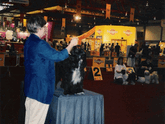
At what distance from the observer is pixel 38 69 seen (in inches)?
68.6

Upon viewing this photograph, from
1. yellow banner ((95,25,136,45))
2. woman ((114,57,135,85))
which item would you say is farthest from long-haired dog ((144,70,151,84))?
yellow banner ((95,25,136,45))

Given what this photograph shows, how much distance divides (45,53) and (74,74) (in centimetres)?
81

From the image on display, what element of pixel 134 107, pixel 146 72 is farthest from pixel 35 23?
pixel 146 72

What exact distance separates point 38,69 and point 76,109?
0.77m

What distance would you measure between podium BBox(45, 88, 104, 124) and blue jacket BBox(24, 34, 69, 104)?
16.8 inches

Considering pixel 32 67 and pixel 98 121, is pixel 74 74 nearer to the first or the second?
pixel 98 121

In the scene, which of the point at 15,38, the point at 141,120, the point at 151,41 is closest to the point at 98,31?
the point at 15,38

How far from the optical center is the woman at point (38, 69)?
173 centimetres

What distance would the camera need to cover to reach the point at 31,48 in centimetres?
175

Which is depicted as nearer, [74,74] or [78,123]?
[78,123]

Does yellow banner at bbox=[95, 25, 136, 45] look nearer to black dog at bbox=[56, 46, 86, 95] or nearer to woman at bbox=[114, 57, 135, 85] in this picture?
woman at bbox=[114, 57, 135, 85]

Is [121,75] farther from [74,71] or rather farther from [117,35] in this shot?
[117,35]

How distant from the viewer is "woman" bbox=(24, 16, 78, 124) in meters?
1.73

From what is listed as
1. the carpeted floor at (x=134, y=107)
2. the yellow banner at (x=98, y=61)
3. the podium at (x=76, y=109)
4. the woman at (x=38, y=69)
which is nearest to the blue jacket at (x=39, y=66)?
the woman at (x=38, y=69)
